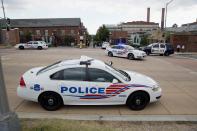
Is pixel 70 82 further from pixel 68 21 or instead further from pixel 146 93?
pixel 68 21

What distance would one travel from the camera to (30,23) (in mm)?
69625

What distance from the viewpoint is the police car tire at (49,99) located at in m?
5.94

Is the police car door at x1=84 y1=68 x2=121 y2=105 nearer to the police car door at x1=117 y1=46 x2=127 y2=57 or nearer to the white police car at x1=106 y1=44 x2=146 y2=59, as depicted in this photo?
the white police car at x1=106 y1=44 x2=146 y2=59

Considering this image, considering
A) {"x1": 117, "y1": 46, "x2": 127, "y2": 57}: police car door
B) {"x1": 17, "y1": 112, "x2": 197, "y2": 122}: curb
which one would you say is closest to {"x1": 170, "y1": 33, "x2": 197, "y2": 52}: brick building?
{"x1": 117, "y1": 46, "x2": 127, "y2": 57}: police car door

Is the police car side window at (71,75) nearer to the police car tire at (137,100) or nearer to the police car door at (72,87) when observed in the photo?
the police car door at (72,87)

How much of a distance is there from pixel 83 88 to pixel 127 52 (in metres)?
15.2

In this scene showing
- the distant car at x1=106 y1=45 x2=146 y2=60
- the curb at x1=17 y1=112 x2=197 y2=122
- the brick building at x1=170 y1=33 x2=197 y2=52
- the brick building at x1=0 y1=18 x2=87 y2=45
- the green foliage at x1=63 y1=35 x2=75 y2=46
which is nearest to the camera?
the curb at x1=17 y1=112 x2=197 y2=122

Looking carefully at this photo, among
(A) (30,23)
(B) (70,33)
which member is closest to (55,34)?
(B) (70,33)

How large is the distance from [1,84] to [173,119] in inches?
170

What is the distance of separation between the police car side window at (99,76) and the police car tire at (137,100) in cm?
84

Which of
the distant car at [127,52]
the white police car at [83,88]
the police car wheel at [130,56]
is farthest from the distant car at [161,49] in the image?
the white police car at [83,88]

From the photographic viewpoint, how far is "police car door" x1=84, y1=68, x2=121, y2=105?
5.92 m

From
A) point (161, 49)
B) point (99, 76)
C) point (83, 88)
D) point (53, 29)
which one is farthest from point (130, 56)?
point (53, 29)

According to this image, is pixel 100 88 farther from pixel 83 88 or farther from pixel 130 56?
pixel 130 56
